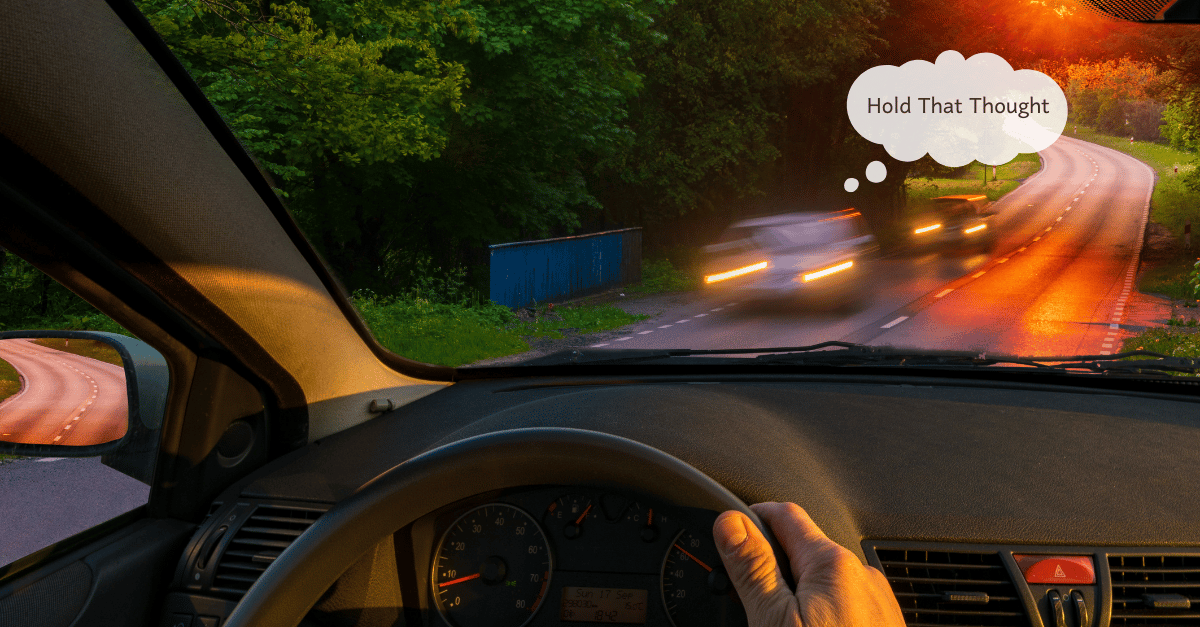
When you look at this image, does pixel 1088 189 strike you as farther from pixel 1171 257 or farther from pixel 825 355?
pixel 825 355

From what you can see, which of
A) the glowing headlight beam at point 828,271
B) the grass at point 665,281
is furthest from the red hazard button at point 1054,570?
the glowing headlight beam at point 828,271

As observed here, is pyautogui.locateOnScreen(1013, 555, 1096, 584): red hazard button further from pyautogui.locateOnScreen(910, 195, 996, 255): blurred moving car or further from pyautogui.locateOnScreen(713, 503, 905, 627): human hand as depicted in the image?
pyautogui.locateOnScreen(910, 195, 996, 255): blurred moving car

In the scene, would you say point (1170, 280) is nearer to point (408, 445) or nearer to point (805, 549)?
point (408, 445)

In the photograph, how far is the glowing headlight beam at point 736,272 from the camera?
12.3 meters

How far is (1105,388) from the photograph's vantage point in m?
3.24

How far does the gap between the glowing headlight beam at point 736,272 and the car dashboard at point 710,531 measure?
9.73 m

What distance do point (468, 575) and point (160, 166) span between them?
1175 millimetres

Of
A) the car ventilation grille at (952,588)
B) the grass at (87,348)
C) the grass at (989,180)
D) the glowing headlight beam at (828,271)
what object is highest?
the grass at (989,180)

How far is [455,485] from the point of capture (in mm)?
1745

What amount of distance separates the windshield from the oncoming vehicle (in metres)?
0.41

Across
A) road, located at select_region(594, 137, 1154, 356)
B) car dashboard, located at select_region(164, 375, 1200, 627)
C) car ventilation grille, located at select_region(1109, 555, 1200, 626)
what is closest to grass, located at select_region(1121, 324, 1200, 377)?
road, located at select_region(594, 137, 1154, 356)

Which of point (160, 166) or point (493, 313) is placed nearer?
point (160, 166)

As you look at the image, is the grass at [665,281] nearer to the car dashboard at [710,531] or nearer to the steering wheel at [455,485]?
the car dashboard at [710,531]

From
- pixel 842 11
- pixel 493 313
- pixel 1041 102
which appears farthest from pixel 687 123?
pixel 1041 102
